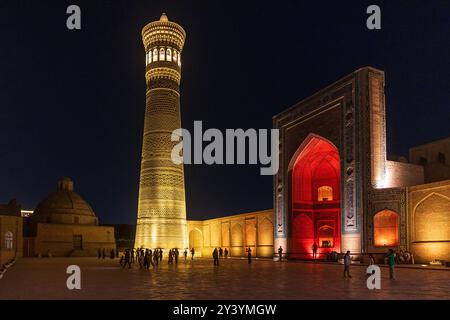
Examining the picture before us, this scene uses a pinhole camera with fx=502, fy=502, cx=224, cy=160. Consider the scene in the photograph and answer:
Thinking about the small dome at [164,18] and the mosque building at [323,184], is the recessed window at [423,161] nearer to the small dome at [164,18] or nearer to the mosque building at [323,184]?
the mosque building at [323,184]

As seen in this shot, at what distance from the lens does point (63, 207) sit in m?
45.1

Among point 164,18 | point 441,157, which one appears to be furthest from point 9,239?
point 441,157

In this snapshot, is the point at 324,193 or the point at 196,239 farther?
the point at 196,239

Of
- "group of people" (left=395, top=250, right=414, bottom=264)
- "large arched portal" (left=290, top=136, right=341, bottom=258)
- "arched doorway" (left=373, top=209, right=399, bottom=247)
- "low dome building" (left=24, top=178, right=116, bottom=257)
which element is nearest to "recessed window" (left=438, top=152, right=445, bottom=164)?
"large arched portal" (left=290, top=136, right=341, bottom=258)

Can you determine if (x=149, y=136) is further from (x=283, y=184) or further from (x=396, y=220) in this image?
(x=396, y=220)

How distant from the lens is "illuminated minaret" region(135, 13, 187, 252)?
33094mm

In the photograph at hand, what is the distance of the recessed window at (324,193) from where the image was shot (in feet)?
99.4

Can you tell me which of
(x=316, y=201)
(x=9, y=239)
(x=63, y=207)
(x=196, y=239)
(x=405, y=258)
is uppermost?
(x=316, y=201)

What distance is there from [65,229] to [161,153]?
15036mm

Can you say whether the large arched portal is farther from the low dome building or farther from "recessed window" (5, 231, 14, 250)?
"recessed window" (5, 231, 14, 250)

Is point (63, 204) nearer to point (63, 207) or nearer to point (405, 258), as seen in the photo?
point (63, 207)

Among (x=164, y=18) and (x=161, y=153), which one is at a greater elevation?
(x=164, y=18)

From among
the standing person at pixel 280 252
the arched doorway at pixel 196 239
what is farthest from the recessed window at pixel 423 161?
the arched doorway at pixel 196 239
